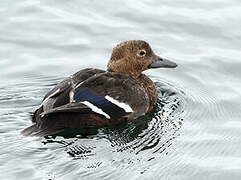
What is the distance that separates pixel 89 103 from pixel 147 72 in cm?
263

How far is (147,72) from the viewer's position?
1396 cm

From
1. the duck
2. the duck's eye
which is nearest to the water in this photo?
the duck

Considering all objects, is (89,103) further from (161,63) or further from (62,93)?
(161,63)

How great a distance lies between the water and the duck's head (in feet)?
1.68

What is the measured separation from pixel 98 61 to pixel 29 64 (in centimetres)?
111

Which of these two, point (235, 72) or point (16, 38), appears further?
point (16, 38)

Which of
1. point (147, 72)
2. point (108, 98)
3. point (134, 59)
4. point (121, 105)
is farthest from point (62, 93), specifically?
point (147, 72)

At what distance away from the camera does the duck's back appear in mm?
11328

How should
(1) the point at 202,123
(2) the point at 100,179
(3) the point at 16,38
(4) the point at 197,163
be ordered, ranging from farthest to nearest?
(3) the point at 16,38 < (1) the point at 202,123 < (4) the point at 197,163 < (2) the point at 100,179

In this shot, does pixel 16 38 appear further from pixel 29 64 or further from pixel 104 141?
pixel 104 141

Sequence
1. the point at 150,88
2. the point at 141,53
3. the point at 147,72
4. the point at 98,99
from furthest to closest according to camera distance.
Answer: the point at 147,72 → the point at 141,53 → the point at 150,88 → the point at 98,99

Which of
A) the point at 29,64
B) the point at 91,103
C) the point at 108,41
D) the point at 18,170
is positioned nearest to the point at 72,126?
the point at 91,103

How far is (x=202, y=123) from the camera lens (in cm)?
1202

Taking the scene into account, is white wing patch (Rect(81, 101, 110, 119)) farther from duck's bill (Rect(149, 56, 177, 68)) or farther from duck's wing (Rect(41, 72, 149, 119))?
duck's bill (Rect(149, 56, 177, 68))
